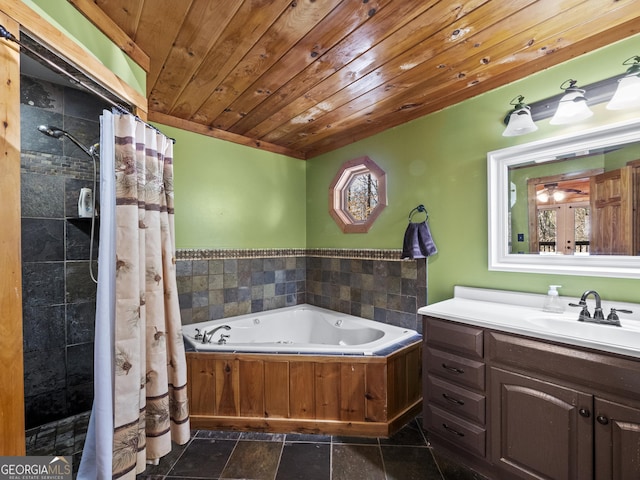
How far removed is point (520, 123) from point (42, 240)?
315 centimetres

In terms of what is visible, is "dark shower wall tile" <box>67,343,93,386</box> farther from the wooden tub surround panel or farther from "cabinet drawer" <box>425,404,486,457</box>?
"cabinet drawer" <box>425,404,486,457</box>

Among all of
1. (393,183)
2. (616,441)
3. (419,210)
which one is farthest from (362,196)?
(616,441)

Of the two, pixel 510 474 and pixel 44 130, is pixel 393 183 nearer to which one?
pixel 510 474

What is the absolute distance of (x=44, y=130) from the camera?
1844 mm

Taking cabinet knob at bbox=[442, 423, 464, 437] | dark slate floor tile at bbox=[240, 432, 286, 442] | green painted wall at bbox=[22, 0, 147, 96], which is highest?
green painted wall at bbox=[22, 0, 147, 96]

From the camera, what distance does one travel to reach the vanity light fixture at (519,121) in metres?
1.70

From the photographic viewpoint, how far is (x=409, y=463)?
1.67 meters

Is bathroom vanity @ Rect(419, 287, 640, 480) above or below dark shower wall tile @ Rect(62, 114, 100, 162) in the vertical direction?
below

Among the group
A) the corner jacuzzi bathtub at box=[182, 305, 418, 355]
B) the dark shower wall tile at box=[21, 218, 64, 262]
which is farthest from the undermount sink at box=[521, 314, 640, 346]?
the dark shower wall tile at box=[21, 218, 64, 262]

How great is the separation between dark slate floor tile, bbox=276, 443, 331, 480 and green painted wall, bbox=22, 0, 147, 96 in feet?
7.51

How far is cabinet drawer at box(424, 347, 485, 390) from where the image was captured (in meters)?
1.51

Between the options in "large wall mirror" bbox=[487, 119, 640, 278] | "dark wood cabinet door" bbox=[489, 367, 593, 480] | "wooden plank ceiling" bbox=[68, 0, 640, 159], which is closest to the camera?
"dark wood cabinet door" bbox=[489, 367, 593, 480]

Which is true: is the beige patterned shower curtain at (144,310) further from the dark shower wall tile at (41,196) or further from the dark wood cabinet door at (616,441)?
the dark wood cabinet door at (616,441)

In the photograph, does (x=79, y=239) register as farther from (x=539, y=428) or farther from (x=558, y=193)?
(x=558, y=193)
